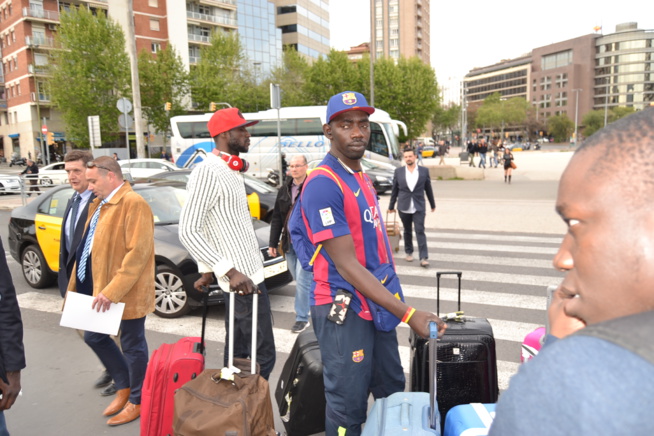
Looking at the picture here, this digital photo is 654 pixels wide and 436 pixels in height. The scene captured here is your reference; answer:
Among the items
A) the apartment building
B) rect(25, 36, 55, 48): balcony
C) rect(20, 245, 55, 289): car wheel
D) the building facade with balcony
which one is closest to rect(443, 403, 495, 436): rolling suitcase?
rect(20, 245, 55, 289): car wheel

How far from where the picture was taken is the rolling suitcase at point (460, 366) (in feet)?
9.55

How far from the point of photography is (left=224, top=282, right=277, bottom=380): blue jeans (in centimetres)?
322

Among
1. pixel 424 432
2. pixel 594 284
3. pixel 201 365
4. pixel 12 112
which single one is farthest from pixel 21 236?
pixel 12 112

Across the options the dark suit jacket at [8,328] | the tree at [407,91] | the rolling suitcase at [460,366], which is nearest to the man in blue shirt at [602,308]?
the rolling suitcase at [460,366]

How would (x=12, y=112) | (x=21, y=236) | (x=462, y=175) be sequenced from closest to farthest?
1. (x=21, y=236)
2. (x=462, y=175)
3. (x=12, y=112)

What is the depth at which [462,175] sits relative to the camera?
2416 cm

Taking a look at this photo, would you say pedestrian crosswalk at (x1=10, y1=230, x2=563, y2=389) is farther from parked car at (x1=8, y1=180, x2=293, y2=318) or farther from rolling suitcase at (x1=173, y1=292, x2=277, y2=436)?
rolling suitcase at (x1=173, y1=292, x2=277, y2=436)

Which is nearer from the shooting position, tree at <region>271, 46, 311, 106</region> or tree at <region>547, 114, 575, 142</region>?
tree at <region>271, 46, 311, 106</region>

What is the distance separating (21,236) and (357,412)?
697 centimetres

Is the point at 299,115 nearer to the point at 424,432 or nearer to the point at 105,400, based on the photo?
the point at 105,400

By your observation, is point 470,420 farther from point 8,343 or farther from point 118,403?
point 118,403

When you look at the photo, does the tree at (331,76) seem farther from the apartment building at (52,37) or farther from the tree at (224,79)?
the apartment building at (52,37)

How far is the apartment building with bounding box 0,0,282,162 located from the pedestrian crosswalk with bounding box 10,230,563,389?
4210 cm

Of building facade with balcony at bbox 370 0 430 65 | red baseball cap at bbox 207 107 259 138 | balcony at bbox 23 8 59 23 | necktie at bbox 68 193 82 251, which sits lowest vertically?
necktie at bbox 68 193 82 251
